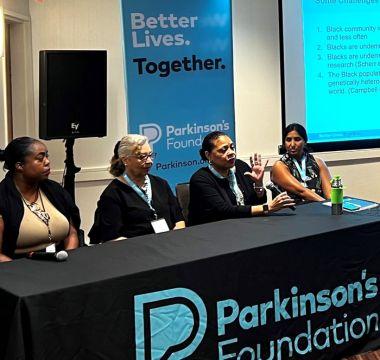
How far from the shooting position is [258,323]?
271 cm

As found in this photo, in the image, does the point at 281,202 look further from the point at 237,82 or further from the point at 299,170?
the point at 237,82

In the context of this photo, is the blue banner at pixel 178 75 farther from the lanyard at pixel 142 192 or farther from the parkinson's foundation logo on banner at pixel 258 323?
the parkinson's foundation logo on banner at pixel 258 323

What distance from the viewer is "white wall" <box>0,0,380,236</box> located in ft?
16.9

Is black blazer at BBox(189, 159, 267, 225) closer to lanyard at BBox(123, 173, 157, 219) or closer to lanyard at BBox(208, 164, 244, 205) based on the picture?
lanyard at BBox(208, 164, 244, 205)

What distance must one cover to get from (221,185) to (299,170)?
1.01 m

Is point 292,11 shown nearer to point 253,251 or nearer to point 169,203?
point 169,203

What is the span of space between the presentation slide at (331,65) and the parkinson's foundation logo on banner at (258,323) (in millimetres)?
2981

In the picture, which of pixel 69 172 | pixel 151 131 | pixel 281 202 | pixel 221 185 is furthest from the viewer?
pixel 151 131

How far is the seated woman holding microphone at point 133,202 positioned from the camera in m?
3.42

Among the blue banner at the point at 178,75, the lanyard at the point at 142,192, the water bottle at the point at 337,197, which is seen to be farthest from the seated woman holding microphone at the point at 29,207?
the blue banner at the point at 178,75

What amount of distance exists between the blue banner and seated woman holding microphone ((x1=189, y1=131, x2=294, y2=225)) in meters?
1.41

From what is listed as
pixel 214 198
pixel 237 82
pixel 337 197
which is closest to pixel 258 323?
pixel 337 197

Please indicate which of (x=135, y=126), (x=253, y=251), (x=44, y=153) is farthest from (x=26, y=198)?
(x=135, y=126)

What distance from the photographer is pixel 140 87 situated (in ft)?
16.8
